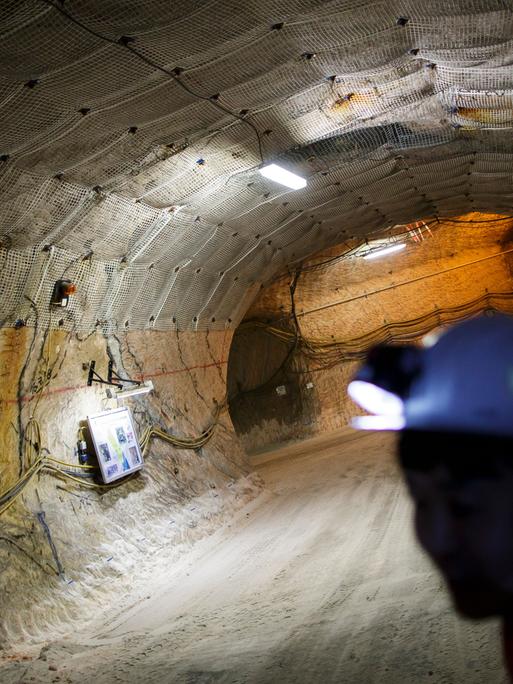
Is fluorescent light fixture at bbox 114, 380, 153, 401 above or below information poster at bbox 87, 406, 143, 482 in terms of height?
above

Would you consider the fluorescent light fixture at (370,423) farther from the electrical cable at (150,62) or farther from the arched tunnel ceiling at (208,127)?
the electrical cable at (150,62)

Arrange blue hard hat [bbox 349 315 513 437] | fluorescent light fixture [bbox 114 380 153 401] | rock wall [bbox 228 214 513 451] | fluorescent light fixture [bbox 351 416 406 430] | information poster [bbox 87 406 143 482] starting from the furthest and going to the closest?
rock wall [bbox 228 214 513 451], fluorescent light fixture [bbox 351 416 406 430], fluorescent light fixture [bbox 114 380 153 401], information poster [bbox 87 406 143 482], blue hard hat [bbox 349 315 513 437]

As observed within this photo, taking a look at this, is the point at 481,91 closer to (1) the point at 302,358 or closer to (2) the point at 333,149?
(2) the point at 333,149

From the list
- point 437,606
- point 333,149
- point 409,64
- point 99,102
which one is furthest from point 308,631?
point 333,149

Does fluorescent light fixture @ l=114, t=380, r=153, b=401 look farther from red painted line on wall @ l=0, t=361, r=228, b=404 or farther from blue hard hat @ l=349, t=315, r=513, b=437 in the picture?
blue hard hat @ l=349, t=315, r=513, b=437

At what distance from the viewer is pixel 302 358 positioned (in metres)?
16.6

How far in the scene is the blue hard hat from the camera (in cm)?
146

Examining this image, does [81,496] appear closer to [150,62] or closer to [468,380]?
[150,62]

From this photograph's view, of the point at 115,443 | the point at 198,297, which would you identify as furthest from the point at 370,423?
the point at 115,443

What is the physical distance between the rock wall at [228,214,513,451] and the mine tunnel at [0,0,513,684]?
5.14 meters

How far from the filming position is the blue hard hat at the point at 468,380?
146cm

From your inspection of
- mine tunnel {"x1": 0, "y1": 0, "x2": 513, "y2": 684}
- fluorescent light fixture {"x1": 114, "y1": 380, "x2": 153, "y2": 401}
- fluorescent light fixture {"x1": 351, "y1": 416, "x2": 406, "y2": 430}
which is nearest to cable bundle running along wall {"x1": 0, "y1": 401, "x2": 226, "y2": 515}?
mine tunnel {"x1": 0, "y1": 0, "x2": 513, "y2": 684}

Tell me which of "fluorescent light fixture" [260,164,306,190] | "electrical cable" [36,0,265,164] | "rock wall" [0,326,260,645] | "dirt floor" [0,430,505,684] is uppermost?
"electrical cable" [36,0,265,164]

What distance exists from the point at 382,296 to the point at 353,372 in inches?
92.5
